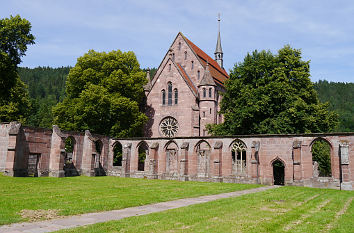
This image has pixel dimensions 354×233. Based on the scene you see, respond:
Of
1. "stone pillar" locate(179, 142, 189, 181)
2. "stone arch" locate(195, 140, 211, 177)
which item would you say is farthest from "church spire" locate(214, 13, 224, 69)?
"stone pillar" locate(179, 142, 189, 181)

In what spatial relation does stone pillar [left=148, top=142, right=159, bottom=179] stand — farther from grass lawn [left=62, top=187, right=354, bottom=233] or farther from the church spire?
the church spire

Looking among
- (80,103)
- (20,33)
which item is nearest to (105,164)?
(80,103)

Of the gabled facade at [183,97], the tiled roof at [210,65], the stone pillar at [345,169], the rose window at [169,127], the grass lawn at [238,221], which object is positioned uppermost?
the tiled roof at [210,65]

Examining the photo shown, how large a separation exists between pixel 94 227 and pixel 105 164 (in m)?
24.7

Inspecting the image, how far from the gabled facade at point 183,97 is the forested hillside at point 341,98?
4942 cm

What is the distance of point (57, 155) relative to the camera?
25.7 metres

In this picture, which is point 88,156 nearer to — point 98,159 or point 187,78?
point 98,159

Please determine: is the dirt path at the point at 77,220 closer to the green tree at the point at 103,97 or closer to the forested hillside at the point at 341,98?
the green tree at the point at 103,97

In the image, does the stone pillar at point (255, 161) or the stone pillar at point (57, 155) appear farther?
the stone pillar at point (57, 155)

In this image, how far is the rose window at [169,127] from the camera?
125 ft

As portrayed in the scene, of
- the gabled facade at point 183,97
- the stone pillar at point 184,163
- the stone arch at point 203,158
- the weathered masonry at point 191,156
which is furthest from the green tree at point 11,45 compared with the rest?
the stone arch at point 203,158

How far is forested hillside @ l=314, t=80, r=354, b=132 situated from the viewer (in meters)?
77.9

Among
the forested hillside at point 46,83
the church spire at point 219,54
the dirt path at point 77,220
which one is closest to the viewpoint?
the dirt path at point 77,220

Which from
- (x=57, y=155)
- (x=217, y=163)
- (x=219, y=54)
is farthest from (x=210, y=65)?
(x=57, y=155)
